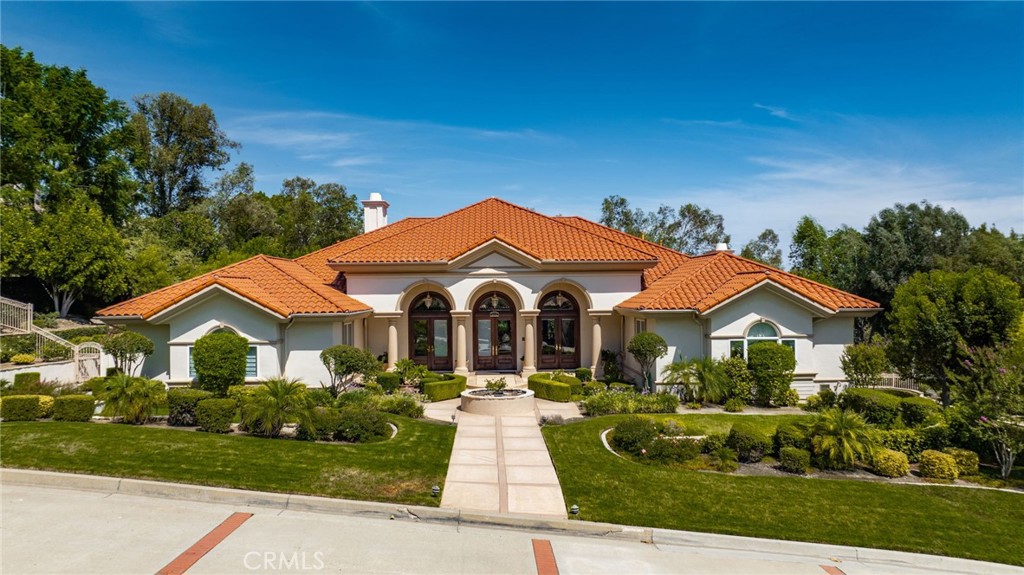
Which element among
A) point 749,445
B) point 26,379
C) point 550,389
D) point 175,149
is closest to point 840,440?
point 749,445

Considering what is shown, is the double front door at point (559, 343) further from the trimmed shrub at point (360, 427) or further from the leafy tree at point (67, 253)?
the leafy tree at point (67, 253)

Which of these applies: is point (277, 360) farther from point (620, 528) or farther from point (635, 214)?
point (635, 214)

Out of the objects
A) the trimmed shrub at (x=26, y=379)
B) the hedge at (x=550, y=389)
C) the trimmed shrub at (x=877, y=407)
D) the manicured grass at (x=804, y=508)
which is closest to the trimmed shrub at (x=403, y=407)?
the hedge at (x=550, y=389)

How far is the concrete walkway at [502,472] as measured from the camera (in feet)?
35.2

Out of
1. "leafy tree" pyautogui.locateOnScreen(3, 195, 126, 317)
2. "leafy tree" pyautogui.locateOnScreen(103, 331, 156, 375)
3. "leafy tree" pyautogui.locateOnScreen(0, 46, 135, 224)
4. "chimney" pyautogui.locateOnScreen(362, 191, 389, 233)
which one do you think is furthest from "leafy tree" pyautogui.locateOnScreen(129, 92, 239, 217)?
"leafy tree" pyautogui.locateOnScreen(103, 331, 156, 375)

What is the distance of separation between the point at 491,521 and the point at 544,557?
1546mm

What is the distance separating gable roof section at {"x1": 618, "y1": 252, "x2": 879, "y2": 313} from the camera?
67.5 feet

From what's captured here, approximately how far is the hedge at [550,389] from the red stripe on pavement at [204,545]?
12084 millimetres

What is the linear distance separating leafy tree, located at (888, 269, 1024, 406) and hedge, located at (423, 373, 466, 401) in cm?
1477

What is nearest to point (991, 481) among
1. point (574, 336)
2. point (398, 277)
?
point (574, 336)

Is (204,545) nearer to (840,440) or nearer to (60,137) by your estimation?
(840,440)

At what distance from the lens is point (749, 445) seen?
44.0 feet

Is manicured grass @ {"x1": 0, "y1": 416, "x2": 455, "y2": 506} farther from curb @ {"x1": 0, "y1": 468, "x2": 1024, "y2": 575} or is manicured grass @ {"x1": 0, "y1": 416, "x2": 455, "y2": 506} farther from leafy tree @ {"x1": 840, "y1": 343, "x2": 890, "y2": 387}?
leafy tree @ {"x1": 840, "y1": 343, "x2": 890, "y2": 387}

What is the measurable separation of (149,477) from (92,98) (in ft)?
132
